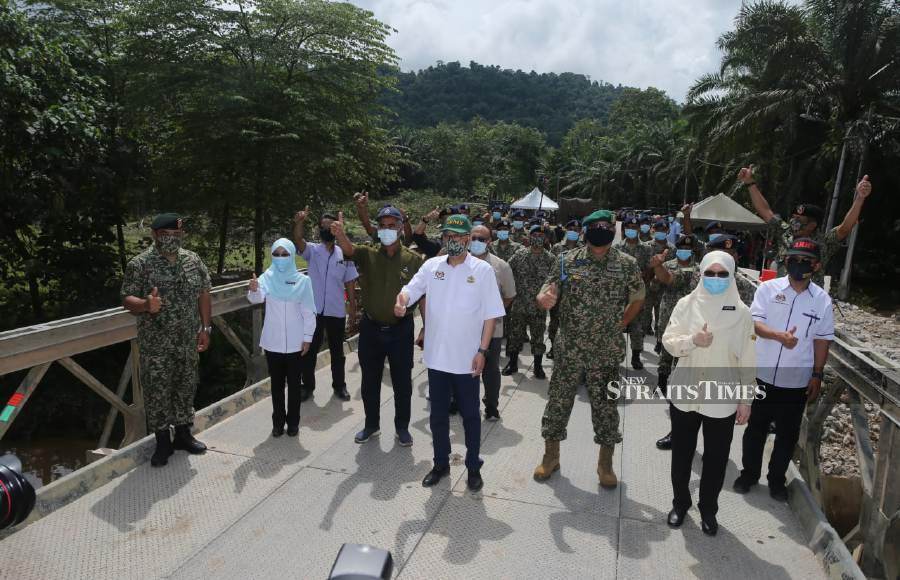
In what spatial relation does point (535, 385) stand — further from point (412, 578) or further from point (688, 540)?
point (412, 578)

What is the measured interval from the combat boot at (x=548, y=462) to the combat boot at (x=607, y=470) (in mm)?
325

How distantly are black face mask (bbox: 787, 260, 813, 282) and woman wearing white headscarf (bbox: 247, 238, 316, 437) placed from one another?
143 inches

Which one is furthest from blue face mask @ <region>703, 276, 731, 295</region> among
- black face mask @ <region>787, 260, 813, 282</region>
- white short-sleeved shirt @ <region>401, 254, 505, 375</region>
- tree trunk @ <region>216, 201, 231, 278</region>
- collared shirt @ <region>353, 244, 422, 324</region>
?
tree trunk @ <region>216, 201, 231, 278</region>

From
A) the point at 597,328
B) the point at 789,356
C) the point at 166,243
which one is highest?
the point at 166,243

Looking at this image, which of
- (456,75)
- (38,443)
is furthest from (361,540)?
(456,75)

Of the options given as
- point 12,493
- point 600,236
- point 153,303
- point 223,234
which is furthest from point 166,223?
point 223,234

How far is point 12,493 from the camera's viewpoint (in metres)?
2.16

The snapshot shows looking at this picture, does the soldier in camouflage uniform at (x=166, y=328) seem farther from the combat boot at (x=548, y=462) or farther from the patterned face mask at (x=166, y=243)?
the combat boot at (x=548, y=462)

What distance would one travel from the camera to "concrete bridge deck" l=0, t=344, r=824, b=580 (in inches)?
127

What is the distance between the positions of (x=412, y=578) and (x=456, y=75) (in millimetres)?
196192

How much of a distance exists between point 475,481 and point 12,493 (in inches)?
106

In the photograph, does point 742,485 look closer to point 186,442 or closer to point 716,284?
point 716,284

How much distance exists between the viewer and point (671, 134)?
53500 millimetres

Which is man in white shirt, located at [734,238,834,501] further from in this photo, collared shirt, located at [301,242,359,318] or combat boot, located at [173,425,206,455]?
combat boot, located at [173,425,206,455]
